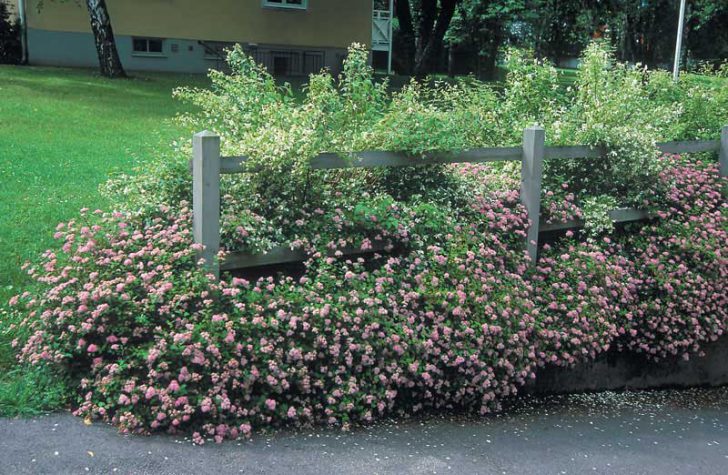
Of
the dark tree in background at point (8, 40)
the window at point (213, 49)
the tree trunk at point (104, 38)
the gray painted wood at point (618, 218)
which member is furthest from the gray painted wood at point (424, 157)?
the window at point (213, 49)

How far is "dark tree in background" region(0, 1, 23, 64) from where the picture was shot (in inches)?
886

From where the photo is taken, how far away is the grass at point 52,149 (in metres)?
5.50

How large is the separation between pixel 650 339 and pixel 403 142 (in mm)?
2700

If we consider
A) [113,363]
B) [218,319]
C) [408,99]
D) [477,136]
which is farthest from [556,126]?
[113,363]

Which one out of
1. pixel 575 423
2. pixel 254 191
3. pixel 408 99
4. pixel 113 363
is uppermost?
pixel 408 99

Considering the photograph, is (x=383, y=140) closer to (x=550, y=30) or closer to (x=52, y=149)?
(x=52, y=149)

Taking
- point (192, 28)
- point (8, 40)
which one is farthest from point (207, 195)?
point (192, 28)

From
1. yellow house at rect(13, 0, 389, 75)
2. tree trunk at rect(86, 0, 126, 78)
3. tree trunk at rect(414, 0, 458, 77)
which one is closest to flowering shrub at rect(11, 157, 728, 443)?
tree trunk at rect(86, 0, 126, 78)

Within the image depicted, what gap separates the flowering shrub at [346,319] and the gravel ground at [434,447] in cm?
16

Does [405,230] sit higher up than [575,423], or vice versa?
[405,230]

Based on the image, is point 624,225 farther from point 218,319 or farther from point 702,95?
point 218,319

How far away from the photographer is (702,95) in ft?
31.0

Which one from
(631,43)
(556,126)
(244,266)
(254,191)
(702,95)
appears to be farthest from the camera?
(631,43)

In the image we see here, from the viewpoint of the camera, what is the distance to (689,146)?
8.21 metres
